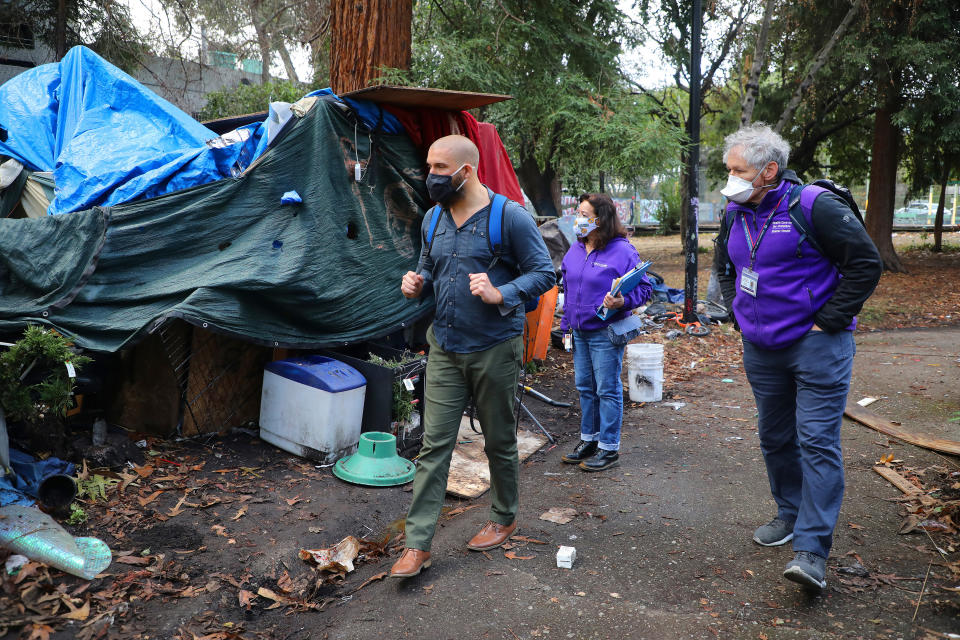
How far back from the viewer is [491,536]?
3.94m

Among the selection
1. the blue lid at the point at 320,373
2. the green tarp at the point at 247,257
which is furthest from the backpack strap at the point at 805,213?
the green tarp at the point at 247,257

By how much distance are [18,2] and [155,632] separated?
12200mm

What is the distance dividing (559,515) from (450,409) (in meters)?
1.33

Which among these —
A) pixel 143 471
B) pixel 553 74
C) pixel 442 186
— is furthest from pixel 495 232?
pixel 553 74

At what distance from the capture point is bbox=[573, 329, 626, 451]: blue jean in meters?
5.16

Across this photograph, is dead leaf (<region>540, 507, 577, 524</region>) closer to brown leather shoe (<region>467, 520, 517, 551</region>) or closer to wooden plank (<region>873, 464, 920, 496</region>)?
brown leather shoe (<region>467, 520, 517, 551</region>)

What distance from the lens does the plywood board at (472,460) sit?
5055 millimetres

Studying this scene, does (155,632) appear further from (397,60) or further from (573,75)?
(573,75)

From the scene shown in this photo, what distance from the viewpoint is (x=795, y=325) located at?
130 inches

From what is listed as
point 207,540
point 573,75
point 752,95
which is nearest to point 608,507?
point 207,540

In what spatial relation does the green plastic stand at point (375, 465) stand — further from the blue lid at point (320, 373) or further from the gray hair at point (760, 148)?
the gray hair at point (760, 148)

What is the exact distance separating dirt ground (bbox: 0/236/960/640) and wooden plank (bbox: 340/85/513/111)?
9.43 ft

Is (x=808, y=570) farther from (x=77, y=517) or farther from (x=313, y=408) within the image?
(x=77, y=517)

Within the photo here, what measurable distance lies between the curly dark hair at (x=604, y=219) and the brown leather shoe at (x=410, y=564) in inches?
105
